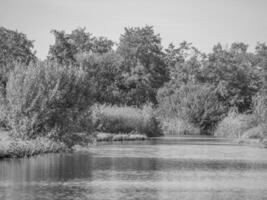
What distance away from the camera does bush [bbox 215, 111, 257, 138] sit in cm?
7293

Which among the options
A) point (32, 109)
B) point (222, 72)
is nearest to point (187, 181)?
point (32, 109)

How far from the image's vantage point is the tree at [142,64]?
10506 cm

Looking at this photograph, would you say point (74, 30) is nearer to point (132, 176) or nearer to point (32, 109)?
point (32, 109)

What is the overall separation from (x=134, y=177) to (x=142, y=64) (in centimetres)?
8100

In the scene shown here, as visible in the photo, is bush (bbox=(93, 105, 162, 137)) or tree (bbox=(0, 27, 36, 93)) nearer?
bush (bbox=(93, 105, 162, 137))

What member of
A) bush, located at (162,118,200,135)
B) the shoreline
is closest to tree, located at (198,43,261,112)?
bush, located at (162,118,200,135)

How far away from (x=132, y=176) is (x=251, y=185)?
550cm

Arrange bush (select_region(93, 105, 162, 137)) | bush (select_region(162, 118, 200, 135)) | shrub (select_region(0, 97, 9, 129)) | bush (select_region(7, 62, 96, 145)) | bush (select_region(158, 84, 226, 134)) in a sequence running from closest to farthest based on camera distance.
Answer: bush (select_region(7, 62, 96, 145)) → shrub (select_region(0, 97, 9, 129)) → bush (select_region(93, 105, 162, 137)) → bush (select_region(162, 118, 200, 135)) → bush (select_region(158, 84, 226, 134))

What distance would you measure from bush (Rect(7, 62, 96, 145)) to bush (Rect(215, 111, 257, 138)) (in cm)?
2827

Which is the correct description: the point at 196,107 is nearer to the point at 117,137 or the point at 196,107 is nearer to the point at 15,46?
the point at 15,46

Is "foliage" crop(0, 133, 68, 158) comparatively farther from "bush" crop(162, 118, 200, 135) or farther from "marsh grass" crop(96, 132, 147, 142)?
"bush" crop(162, 118, 200, 135)

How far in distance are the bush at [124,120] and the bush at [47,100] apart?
16463 millimetres

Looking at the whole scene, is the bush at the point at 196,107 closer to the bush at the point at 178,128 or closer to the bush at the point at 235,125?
the bush at the point at 178,128

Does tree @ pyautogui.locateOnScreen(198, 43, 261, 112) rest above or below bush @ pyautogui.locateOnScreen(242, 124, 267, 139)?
above
